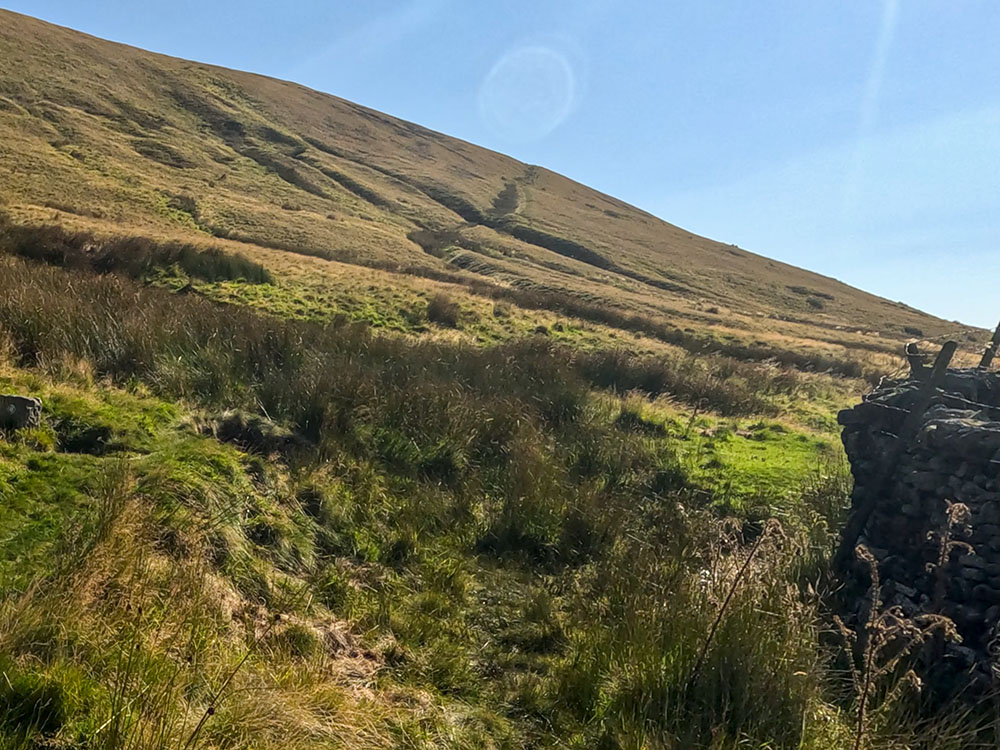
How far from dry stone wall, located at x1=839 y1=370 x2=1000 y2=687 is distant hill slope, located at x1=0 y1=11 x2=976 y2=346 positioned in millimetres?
26160

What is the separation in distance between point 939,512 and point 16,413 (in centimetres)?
696

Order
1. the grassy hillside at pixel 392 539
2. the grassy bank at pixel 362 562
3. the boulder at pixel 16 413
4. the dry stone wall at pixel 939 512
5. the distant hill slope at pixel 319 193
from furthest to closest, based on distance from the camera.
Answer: the distant hill slope at pixel 319 193
the boulder at pixel 16 413
the dry stone wall at pixel 939 512
the grassy hillside at pixel 392 539
the grassy bank at pixel 362 562

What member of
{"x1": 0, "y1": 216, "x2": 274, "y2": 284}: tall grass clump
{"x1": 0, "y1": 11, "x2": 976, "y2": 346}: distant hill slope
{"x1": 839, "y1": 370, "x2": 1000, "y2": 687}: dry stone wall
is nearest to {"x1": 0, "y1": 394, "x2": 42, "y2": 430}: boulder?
{"x1": 839, "y1": 370, "x2": 1000, "y2": 687}: dry stone wall

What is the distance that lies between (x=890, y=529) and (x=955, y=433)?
96 centimetres

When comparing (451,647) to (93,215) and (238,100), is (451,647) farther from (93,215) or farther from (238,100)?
(238,100)

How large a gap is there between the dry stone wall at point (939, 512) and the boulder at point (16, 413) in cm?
611

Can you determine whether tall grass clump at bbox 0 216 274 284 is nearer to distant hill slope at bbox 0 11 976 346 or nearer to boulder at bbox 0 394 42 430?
distant hill slope at bbox 0 11 976 346

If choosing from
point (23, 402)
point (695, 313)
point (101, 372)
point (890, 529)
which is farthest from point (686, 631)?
point (695, 313)

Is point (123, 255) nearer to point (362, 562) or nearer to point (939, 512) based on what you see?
point (362, 562)

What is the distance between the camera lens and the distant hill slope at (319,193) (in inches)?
1380

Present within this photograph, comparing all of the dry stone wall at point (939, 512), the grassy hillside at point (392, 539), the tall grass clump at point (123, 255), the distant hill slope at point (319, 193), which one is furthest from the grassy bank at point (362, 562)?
the distant hill slope at point (319, 193)

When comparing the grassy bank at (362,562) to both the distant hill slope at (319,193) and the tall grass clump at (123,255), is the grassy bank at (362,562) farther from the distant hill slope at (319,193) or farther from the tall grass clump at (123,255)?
the distant hill slope at (319,193)

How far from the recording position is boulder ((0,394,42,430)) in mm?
4875

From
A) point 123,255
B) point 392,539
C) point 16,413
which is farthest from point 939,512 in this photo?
point 123,255
